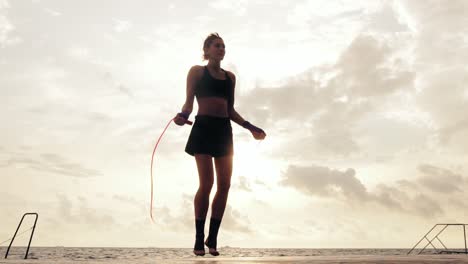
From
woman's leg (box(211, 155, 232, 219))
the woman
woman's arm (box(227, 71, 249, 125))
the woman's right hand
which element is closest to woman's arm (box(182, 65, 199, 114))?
the woman

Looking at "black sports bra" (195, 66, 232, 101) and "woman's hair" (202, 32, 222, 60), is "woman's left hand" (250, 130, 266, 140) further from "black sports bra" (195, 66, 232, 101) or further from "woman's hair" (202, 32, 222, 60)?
"woman's hair" (202, 32, 222, 60)

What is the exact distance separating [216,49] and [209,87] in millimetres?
546

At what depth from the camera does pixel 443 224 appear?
20.1 metres

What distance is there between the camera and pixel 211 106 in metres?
6.28

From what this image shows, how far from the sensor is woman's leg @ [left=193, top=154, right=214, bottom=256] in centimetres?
618

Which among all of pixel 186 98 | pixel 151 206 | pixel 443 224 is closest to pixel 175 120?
pixel 186 98

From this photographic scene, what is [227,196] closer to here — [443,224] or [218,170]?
[218,170]

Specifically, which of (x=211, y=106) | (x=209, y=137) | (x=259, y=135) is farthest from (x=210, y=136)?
(x=259, y=135)

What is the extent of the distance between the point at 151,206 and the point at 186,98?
4.99 ft

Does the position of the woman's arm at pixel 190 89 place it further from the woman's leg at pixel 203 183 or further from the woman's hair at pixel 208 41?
the woman's leg at pixel 203 183

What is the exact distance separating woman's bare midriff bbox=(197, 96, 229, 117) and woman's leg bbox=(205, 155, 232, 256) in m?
0.58

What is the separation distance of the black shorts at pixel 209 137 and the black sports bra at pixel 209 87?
0.29 meters

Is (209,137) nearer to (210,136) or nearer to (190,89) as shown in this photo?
(210,136)

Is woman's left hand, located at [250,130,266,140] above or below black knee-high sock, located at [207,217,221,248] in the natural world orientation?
above
